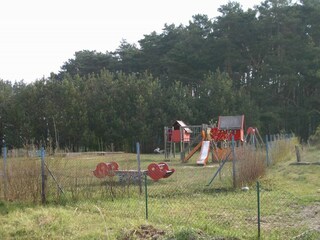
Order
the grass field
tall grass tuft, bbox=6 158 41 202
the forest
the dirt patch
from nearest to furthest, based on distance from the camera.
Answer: the grass field < the dirt patch < tall grass tuft, bbox=6 158 41 202 < the forest

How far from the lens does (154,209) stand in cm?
1023

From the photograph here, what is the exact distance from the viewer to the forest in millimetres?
39250

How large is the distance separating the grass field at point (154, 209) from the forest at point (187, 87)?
22.3 m

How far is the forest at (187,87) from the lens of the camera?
39250 millimetres

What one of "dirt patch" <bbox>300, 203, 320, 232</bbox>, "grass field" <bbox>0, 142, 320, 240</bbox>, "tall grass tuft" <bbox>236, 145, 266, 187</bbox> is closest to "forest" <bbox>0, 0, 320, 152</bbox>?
"tall grass tuft" <bbox>236, 145, 266, 187</bbox>

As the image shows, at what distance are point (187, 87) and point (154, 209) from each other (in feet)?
122

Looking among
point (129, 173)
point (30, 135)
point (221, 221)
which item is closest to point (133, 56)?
point (30, 135)

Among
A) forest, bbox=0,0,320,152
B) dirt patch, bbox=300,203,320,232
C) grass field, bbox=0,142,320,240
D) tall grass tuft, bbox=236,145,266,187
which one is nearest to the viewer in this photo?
grass field, bbox=0,142,320,240

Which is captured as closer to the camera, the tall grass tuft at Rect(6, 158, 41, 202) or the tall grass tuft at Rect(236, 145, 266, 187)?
the tall grass tuft at Rect(6, 158, 41, 202)

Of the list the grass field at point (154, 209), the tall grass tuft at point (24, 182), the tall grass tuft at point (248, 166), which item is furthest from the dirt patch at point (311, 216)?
the tall grass tuft at point (24, 182)

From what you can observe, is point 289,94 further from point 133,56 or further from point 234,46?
point 133,56

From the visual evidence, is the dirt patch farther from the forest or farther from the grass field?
→ the forest

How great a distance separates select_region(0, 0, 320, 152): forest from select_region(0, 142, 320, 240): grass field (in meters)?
22.3

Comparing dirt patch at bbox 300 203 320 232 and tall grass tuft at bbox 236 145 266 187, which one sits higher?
tall grass tuft at bbox 236 145 266 187
